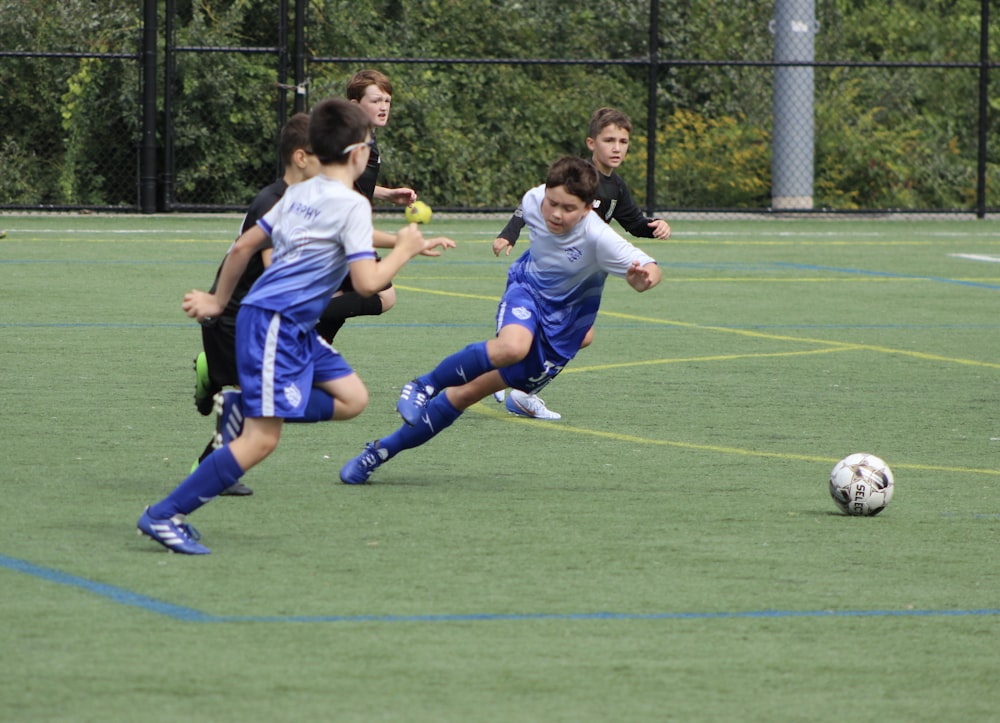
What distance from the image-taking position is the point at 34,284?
1430 cm

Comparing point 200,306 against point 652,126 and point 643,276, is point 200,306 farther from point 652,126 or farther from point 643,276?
point 652,126

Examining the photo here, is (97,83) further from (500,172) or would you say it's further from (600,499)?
(600,499)

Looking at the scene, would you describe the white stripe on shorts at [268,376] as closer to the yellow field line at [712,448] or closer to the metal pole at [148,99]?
the yellow field line at [712,448]

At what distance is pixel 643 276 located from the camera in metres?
6.97

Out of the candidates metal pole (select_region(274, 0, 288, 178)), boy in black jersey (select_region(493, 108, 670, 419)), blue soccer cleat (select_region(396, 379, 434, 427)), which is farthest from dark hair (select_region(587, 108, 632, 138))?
metal pole (select_region(274, 0, 288, 178))

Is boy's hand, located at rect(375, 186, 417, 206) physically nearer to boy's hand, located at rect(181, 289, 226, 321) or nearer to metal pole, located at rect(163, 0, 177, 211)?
boy's hand, located at rect(181, 289, 226, 321)

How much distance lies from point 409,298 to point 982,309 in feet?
14.5

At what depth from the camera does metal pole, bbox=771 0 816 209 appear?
75.4ft

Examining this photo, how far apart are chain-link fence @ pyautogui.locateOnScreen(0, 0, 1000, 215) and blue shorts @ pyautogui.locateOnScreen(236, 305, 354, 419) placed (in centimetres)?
1505

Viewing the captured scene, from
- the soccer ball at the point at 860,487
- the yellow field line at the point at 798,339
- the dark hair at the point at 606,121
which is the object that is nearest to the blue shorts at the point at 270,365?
the soccer ball at the point at 860,487

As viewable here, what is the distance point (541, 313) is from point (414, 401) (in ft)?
2.44

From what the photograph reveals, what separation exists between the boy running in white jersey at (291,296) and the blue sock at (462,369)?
144 cm

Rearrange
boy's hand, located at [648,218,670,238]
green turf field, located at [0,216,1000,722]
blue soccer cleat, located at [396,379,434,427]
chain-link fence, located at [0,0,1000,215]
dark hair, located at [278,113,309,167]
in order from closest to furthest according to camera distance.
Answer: green turf field, located at [0,216,1000,722] < dark hair, located at [278,113,309,167] < blue soccer cleat, located at [396,379,434,427] < boy's hand, located at [648,218,670,238] < chain-link fence, located at [0,0,1000,215]

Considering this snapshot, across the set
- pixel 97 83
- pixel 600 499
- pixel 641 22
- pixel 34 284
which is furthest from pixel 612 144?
pixel 641 22
